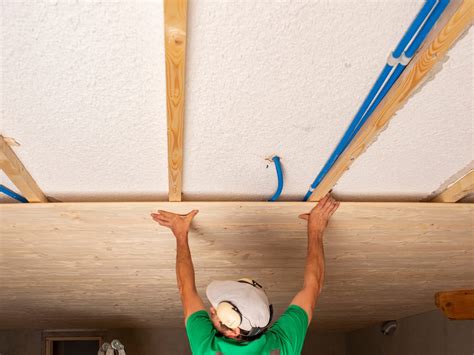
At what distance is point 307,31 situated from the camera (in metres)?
1.51

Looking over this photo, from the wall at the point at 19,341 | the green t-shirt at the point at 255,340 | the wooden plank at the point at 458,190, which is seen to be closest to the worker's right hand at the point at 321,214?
the green t-shirt at the point at 255,340

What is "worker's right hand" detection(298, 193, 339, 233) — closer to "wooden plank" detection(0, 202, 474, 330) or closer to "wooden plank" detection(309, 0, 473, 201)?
"wooden plank" detection(0, 202, 474, 330)

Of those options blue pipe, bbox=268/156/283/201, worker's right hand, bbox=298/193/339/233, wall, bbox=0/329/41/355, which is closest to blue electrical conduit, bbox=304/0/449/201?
blue pipe, bbox=268/156/283/201

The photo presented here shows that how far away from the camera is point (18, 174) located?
2.28 meters

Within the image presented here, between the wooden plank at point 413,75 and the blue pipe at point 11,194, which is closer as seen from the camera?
the wooden plank at point 413,75

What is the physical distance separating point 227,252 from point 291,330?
0.94 m

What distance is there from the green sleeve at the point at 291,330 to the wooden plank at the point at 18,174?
4.14 feet

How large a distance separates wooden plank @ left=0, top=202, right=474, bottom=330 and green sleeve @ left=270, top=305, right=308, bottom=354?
21.2 inches

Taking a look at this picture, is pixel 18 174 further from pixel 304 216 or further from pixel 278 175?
Result: pixel 304 216

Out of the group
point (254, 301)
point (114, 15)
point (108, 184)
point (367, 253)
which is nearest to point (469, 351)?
point (367, 253)

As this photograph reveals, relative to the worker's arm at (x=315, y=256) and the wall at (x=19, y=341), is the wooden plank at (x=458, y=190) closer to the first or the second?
the worker's arm at (x=315, y=256)

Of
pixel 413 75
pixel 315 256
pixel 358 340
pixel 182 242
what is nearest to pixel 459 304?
pixel 315 256

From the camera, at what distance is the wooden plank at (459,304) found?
3490 millimetres

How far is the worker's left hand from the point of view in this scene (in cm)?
266
